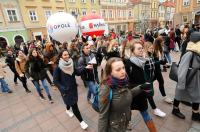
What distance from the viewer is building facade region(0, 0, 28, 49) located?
1908 centimetres

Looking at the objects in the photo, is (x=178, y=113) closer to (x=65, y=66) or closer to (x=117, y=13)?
(x=65, y=66)

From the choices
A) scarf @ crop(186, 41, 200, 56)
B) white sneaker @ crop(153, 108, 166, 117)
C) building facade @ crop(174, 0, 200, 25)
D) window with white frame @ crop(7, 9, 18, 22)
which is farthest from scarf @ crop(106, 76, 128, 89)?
building facade @ crop(174, 0, 200, 25)

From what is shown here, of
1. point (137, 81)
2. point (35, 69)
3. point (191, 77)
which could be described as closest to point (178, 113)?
point (191, 77)

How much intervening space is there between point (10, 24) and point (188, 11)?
29003 millimetres

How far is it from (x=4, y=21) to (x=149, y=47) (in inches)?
853

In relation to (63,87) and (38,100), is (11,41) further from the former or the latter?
(63,87)

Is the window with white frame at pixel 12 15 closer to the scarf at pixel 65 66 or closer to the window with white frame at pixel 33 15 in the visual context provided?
the window with white frame at pixel 33 15

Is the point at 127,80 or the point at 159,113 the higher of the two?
the point at 127,80

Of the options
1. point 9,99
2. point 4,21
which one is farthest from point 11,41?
point 9,99

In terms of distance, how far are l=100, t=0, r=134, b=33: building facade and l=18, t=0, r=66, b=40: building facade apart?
37.2 ft

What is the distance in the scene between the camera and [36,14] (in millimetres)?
22141

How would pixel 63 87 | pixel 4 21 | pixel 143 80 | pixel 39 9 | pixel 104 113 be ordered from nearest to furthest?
pixel 104 113 → pixel 143 80 → pixel 63 87 → pixel 4 21 → pixel 39 9

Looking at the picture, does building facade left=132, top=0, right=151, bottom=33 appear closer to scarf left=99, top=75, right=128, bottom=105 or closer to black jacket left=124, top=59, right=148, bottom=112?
black jacket left=124, top=59, right=148, bottom=112

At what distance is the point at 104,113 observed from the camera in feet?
5.88
